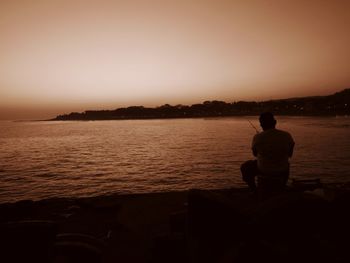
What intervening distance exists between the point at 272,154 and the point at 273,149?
113mm

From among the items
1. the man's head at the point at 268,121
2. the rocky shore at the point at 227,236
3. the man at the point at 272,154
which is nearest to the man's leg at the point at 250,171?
the man at the point at 272,154

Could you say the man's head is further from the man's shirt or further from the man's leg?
the man's leg

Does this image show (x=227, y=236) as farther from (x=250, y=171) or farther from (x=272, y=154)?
(x=250, y=171)

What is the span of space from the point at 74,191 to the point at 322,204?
71.3ft

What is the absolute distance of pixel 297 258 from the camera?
3127 mm

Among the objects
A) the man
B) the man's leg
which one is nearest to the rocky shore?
the man

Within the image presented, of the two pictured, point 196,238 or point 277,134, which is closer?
point 196,238

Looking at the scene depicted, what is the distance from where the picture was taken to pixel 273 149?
495cm

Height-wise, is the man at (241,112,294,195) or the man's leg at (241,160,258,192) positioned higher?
the man at (241,112,294,195)

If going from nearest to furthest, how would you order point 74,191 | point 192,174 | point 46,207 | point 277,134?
1. point 277,134
2. point 46,207
3. point 74,191
4. point 192,174

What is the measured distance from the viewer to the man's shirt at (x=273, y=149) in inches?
191

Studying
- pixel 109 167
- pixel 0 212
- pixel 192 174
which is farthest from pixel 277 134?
pixel 109 167

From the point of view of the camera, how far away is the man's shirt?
486 centimetres

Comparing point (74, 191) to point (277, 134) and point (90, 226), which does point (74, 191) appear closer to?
point (90, 226)
